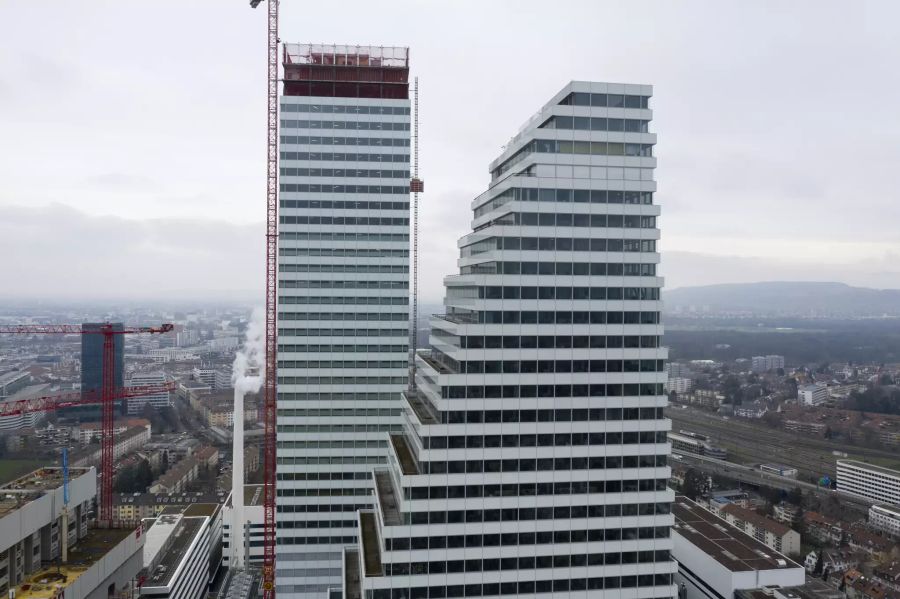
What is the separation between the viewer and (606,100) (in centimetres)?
5400

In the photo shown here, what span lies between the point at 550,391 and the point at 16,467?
141781 millimetres

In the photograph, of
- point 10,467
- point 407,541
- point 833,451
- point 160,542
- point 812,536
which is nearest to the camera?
point 407,541

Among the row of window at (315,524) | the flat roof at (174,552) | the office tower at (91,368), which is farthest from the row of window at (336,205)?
the office tower at (91,368)

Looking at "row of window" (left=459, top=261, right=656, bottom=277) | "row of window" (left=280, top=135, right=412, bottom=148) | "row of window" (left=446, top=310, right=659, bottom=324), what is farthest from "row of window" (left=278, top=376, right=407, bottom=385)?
"row of window" (left=459, top=261, right=656, bottom=277)

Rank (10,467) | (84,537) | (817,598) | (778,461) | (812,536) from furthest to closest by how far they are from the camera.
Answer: (778,461)
(10,467)
(812,536)
(817,598)
(84,537)

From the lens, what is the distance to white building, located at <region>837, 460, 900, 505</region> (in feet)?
497

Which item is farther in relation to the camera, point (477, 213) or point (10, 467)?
point (10, 467)

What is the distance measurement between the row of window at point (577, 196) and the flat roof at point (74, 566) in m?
54.3

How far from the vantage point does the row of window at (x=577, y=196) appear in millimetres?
53344

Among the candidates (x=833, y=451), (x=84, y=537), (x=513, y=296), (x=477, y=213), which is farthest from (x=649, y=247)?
(x=833, y=451)

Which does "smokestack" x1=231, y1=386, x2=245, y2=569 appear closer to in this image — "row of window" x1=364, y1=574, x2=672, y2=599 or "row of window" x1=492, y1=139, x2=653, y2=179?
"row of window" x1=364, y1=574, x2=672, y2=599

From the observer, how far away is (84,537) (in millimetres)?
69438

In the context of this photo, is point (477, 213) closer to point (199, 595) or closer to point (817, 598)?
point (817, 598)

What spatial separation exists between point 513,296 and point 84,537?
5577 cm
